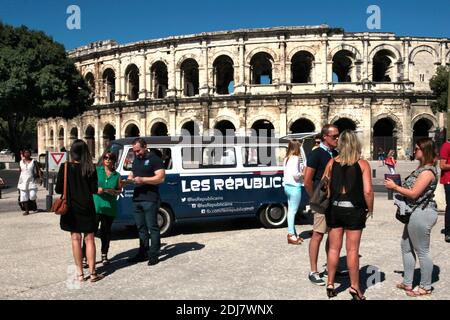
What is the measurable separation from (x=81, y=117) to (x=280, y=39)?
21392 millimetres

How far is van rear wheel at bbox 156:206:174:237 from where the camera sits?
27.6 feet

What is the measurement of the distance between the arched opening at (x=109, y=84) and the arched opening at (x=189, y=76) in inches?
282

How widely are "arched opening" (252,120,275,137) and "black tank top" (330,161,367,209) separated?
2876 cm

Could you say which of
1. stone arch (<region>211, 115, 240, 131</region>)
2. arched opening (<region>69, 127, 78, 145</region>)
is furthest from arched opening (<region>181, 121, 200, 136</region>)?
arched opening (<region>69, 127, 78, 145</region>)

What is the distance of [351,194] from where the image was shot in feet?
14.3

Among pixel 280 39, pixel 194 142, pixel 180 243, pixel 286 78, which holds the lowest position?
pixel 180 243

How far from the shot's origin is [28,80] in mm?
26594

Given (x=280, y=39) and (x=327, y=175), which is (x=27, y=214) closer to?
(x=327, y=175)

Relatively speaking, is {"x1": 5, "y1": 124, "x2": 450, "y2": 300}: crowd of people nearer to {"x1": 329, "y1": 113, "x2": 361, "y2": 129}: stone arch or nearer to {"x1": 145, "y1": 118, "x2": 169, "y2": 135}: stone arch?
{"x1": 329, "y1": 113, "x2": 361, "y2": 129}: stone arch

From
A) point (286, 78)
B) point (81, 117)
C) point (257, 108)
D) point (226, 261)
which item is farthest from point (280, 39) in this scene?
point (226, 261)

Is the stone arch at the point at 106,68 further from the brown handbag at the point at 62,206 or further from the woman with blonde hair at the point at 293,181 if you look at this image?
the brown handbag at the point at 62,206

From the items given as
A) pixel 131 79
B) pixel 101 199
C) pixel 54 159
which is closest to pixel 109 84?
pixel 131 79

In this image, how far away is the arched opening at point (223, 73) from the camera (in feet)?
111
